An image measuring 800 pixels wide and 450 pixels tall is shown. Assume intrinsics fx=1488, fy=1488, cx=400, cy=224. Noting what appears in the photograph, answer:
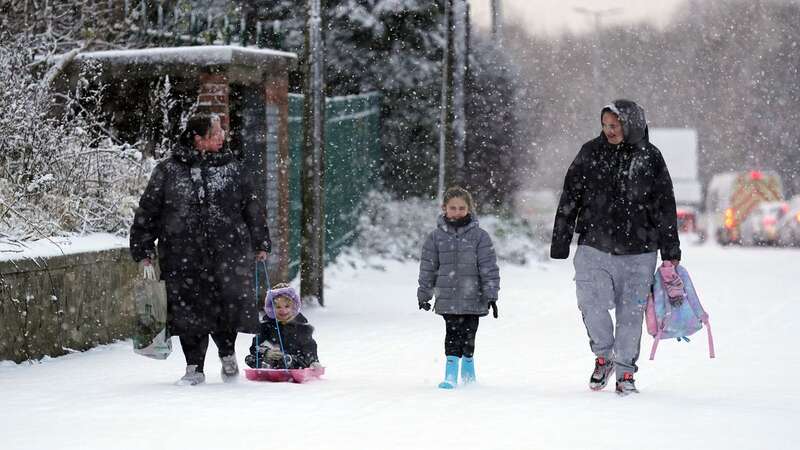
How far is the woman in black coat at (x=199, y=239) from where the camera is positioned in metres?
9.10

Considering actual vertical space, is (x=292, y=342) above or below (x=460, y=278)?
below

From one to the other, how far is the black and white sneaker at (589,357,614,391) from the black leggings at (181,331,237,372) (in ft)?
7.34

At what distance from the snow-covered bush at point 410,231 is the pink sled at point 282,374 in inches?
478

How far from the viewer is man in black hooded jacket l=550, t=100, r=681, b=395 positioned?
29.5 ft

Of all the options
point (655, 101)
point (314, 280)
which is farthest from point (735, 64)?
point (314, 280)

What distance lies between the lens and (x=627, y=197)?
904 centimetres

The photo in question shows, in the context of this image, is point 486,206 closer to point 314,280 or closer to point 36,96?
point 314,280

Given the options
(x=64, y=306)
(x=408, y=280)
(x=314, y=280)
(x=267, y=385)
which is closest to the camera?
(x=267, y=385)

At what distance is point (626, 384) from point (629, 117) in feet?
5.29

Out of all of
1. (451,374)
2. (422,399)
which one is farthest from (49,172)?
(422,399)

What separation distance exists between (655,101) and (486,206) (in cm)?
5359

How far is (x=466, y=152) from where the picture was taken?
26.5 meters

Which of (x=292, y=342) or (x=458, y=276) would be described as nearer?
(x=458, y=276)

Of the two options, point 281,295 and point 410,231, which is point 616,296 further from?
point 410,231
